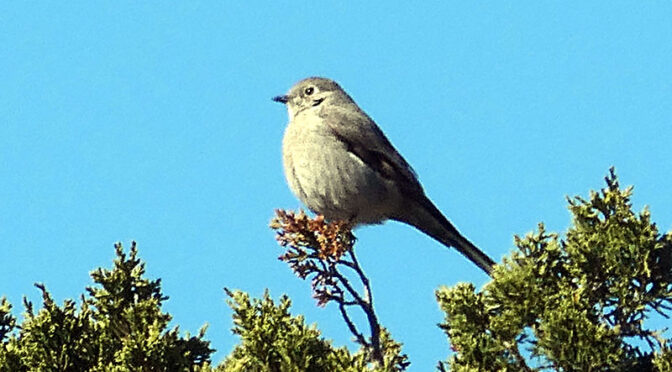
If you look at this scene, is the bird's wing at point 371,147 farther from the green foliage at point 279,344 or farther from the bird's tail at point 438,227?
the green foliage at point 279,344

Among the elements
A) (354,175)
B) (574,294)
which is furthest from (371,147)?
(574,294)

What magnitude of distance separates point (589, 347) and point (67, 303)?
2201 millimetres

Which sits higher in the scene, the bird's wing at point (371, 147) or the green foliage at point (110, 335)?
the bird's wing at point (371, 147)

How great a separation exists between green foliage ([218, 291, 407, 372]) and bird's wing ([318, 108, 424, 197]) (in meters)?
4.50

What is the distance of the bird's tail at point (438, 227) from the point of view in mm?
9094

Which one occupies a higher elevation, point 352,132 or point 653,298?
point 352,132

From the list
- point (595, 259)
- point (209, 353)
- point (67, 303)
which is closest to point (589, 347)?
point (595, 259)

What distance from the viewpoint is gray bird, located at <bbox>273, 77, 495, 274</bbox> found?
28.8 ft

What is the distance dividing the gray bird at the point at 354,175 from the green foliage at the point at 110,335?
12.0ft

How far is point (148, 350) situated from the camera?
468 cm

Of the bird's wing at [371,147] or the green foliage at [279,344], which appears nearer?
the green foliage at [279,344]

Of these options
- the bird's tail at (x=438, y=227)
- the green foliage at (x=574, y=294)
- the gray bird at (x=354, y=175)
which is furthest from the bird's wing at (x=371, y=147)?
the green foliage at (x=574, y=294)

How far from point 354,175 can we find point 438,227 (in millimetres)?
917

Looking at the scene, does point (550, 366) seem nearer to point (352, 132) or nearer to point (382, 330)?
point (382, 330)
